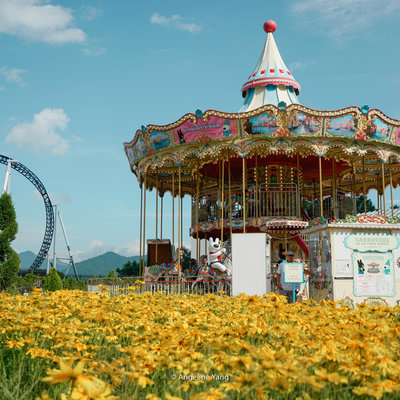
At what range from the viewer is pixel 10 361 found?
14.8ft

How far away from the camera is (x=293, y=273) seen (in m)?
10.9

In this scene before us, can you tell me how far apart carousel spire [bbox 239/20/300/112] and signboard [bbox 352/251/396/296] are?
1303cm

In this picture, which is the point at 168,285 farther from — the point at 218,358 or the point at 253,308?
the point at 218,358

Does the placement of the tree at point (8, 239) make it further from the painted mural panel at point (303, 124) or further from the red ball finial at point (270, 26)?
the red ball finial at point (270, 26)

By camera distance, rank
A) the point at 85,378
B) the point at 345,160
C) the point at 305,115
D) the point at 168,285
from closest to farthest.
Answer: the point at 85,378, the point at 168,285, the point at 305,115, the point at 345,160

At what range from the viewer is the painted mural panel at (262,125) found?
18953 mm

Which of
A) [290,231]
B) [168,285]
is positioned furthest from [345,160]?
[168,285]

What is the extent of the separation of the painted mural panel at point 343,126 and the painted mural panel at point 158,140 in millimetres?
6409

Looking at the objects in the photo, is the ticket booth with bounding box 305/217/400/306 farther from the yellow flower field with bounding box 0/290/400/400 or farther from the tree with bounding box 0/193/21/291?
the tree with bounding box 0/193/21/291

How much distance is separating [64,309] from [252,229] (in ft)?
56.4

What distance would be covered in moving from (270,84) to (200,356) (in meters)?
22.0

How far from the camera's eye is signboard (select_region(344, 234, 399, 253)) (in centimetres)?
1138

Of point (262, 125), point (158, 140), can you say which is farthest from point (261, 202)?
point (158, 140)

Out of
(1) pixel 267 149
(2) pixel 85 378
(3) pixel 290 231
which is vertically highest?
(1) pixel 267 149
